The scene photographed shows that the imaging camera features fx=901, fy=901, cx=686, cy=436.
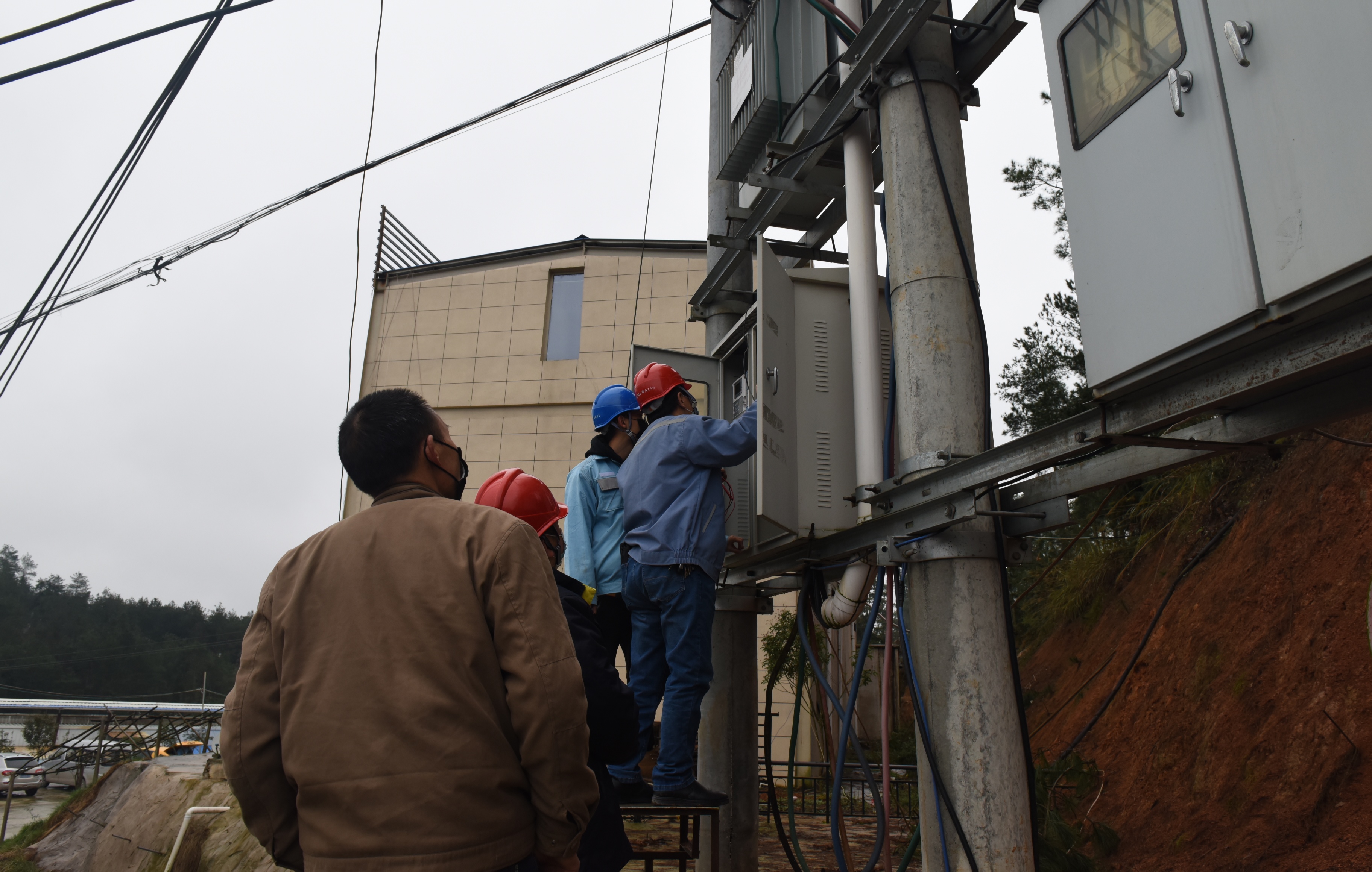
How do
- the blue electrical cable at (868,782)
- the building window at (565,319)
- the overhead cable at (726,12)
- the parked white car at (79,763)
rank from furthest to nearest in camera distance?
the parked white car at (79,763) → the building window at (565,319) → the overhead cable at (726,12) → the blue electrical cable at (868,782)

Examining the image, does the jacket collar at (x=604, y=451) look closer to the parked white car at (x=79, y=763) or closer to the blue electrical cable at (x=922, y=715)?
the blue electrical cable at (x=922, y=715)

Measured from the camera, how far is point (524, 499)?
3174 millimetres

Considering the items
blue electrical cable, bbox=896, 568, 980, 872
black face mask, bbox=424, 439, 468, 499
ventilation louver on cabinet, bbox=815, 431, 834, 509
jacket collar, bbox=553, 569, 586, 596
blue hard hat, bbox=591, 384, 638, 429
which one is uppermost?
blue hard hat, bbox=591, 384, 638, 429

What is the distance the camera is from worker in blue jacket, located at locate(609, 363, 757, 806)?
384 centimetres

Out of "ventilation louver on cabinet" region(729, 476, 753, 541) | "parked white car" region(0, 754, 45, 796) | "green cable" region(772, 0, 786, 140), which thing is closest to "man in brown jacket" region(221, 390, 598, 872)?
"ventilation louver on cabinet" region(729, 476, 753, 541)

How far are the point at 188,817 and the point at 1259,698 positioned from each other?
280 inches

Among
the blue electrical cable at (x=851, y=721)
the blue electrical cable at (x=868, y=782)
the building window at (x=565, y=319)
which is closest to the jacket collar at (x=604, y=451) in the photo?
the blue electrical cable at (x=868, y=782)

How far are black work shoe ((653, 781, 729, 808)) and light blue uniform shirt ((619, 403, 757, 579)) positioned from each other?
901 millimetres

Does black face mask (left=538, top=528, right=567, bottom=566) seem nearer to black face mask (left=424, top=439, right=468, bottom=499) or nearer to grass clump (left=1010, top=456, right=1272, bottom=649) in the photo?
black face mask (left=424, top=439, right=468, bottom=499)

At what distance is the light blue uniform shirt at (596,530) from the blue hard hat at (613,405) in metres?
0.31

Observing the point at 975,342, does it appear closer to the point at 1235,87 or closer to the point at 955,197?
the point at 955,197

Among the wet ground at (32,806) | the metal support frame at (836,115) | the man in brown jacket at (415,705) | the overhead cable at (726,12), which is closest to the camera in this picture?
the man in brown jacket at (415,705)

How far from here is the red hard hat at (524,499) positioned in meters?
3.16

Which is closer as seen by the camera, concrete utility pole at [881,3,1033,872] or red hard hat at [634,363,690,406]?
concrete utility pole at [881,3,1033,872]
